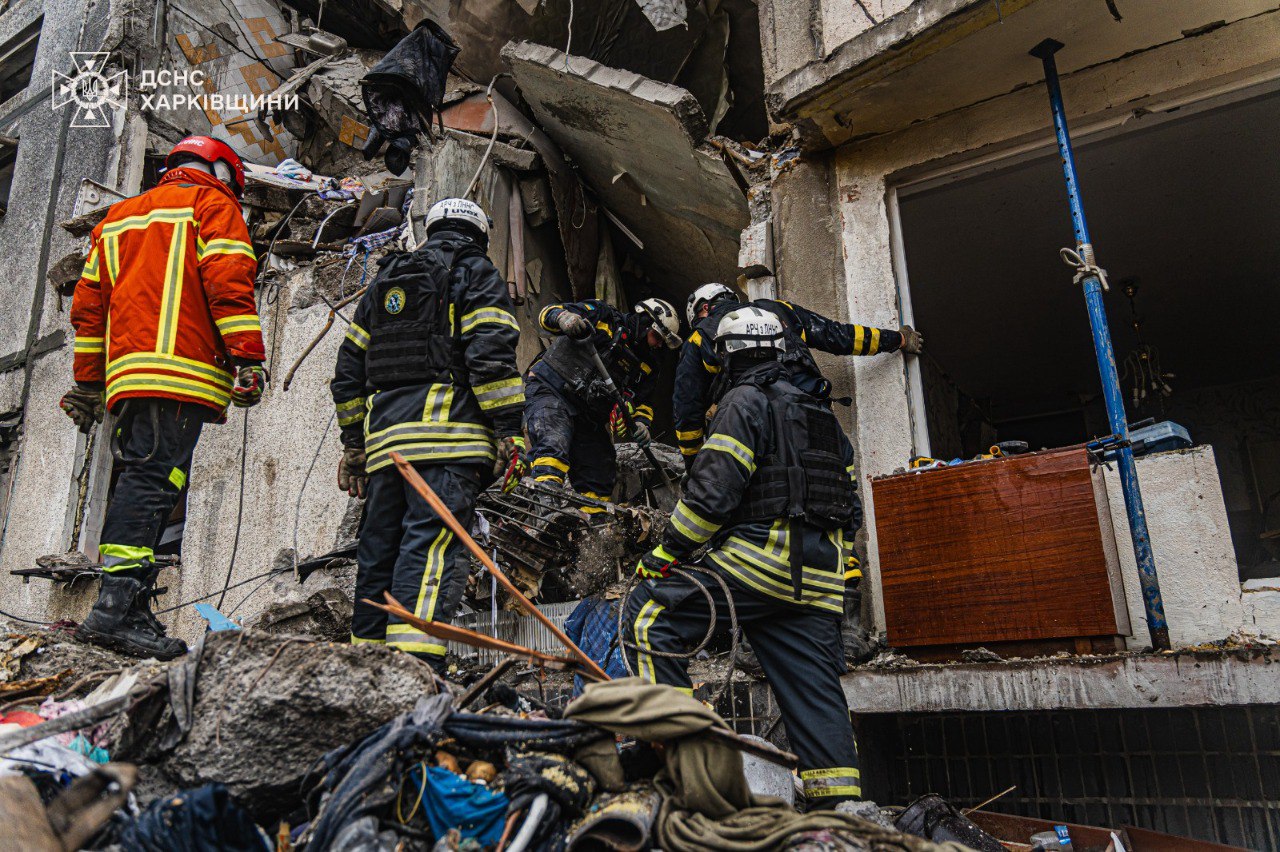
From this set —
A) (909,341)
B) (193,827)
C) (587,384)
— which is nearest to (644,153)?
(587,384)

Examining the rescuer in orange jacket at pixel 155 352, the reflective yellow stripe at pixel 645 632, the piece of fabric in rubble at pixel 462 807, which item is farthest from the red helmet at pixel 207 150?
the piece of fabric in rubble at pixel 462 807

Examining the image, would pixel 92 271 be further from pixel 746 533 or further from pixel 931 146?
pixel 931 146

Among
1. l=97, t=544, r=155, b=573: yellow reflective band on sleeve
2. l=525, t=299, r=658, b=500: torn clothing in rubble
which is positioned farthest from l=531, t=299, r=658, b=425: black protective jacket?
l=97, t=544, r=155, b=573: yellow reflective band on sleeve

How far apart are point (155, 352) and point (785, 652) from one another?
2912 mm

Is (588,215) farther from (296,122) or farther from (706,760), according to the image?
(706,760)

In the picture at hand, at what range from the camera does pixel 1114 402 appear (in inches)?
148

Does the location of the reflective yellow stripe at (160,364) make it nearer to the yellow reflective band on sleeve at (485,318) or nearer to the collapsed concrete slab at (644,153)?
the yellow reflective band on sleeve at (485,318)

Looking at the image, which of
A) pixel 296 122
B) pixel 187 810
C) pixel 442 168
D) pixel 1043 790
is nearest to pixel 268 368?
pixel 442 168

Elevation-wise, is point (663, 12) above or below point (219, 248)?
above

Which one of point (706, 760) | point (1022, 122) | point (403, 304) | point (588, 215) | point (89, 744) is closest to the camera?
point (706, 760)

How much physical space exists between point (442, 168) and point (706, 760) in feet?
19.3

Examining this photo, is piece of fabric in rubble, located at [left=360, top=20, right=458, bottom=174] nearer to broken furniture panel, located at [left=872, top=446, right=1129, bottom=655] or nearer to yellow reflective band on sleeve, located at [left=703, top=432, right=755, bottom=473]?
yellow reflective band on sleeve, located at [left=703, top=432, right=755, bottom=473]

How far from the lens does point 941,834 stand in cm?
318

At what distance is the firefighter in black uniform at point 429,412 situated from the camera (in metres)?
3.50
